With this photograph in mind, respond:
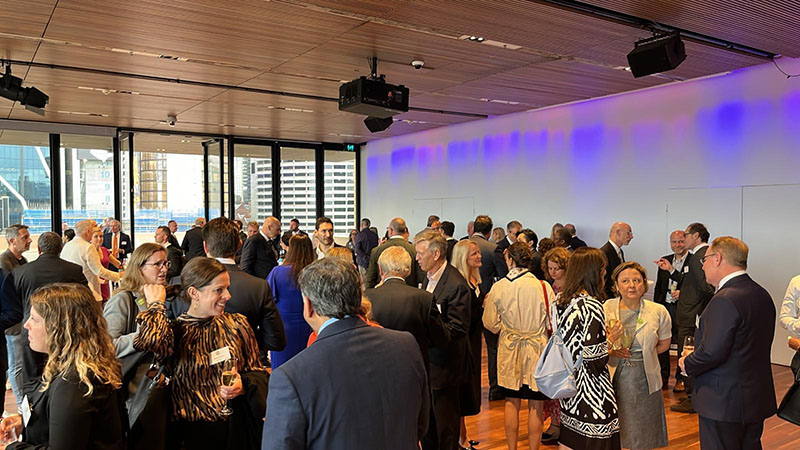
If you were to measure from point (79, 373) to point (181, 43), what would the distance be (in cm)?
478

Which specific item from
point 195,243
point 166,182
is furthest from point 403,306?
point 166,182

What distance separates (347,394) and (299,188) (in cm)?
1345

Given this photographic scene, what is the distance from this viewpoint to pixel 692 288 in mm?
5988

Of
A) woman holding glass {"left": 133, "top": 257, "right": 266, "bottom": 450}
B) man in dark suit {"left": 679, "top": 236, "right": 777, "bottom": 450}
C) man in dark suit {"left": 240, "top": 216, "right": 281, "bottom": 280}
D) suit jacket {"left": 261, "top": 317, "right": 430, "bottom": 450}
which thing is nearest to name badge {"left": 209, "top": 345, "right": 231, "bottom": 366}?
woman holding glass {"left": 133, "top": 257, "right": 266, "bottom": 450}

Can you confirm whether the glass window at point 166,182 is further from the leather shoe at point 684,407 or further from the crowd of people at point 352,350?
the leather shoe at point 684,407

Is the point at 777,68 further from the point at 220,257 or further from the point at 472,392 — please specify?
the point at 220,257

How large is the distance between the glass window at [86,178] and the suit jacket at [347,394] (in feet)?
40.5

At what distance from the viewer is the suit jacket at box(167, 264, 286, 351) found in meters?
3.38

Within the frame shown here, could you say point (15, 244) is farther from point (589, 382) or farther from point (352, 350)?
point (589, 382)

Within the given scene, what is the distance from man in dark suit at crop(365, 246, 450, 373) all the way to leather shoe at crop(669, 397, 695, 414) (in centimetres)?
330

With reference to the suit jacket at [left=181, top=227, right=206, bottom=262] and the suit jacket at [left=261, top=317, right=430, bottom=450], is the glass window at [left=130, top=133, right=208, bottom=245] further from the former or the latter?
the suit jacket at [left=261, top=317, right=430, bottom=450]

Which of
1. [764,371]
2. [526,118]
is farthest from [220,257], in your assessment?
[526,118]

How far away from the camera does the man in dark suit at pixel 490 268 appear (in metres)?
5.86

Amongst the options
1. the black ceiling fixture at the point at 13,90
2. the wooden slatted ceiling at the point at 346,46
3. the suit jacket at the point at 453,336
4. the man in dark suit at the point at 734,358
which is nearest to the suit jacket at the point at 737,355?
the man in dark suit at the point at 734,358
